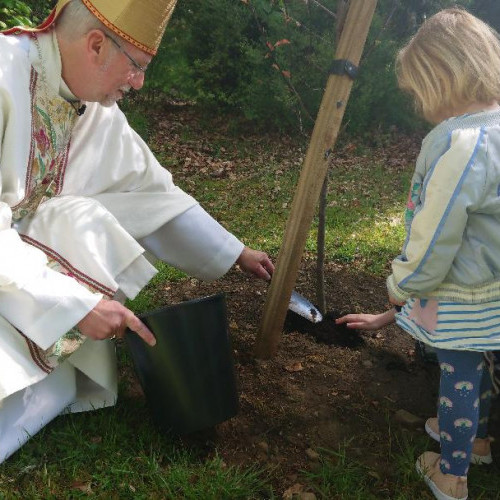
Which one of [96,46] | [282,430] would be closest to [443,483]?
[282,430]

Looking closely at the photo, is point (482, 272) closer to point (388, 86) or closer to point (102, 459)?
point (102, 459)

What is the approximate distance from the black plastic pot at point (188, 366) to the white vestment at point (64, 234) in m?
0.26

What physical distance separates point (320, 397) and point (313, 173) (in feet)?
3.25

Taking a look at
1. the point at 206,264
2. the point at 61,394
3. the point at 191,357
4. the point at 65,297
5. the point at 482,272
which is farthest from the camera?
the point at 206,264

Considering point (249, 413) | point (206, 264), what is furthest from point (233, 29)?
point (249, 413)

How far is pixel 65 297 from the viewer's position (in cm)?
202

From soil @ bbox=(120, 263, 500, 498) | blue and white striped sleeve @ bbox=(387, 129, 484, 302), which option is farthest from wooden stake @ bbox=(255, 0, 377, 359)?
blue and white striped sleeve @ bbox=(387, 129, 484, 302)

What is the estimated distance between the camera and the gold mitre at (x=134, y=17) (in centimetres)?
208

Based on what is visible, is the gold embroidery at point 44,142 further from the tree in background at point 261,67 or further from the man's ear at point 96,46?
the tree in background at point 261,67

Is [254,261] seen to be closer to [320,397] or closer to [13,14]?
[320,397]

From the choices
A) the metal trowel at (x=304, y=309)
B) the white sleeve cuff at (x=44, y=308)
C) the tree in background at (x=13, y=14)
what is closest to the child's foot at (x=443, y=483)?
the metal trowel at (x=304, y=309)

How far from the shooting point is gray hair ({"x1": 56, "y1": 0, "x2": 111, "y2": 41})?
83.6 inches

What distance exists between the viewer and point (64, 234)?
2287mm

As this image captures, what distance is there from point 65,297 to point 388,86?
674 cm
